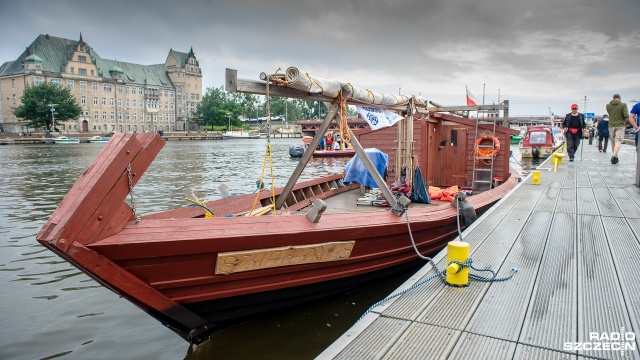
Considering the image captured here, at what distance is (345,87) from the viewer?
19.0 ft

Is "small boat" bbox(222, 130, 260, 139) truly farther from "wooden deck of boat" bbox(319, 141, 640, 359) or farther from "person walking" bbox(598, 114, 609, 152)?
"wooden deck of boat" bbox(319, 141, 640, 359)

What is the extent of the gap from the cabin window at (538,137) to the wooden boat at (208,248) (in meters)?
23.0

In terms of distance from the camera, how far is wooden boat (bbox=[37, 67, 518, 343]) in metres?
3.45

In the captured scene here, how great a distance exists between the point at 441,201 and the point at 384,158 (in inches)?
54.6

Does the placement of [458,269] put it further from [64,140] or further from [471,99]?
[64,140]

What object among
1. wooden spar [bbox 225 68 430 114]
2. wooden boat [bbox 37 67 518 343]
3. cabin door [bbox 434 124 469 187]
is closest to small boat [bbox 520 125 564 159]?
cabin door [bbox 434 124 469 187]

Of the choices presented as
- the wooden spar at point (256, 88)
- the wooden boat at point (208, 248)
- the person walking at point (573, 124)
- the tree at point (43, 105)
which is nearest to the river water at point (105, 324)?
the wooden boat at point (208, 248)

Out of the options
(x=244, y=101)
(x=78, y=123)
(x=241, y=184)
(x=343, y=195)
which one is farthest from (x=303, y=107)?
(x=343, y=195)

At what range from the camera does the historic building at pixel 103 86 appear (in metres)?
82.8

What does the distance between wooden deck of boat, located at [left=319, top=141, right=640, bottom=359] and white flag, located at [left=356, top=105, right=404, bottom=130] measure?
215 cm

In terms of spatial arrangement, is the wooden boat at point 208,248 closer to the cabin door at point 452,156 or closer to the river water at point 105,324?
the river water at point 105,324

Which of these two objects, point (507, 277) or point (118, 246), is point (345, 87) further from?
point (118, 246)

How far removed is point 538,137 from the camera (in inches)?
1026

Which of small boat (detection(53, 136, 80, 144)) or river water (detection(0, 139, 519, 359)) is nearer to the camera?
river water (detection(0, 139, 519, 359))
